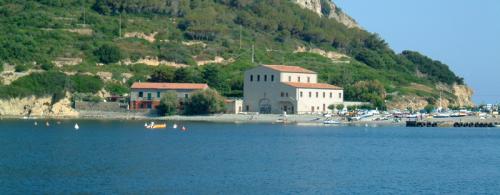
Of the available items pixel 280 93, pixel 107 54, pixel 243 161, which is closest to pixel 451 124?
pixel 280 93

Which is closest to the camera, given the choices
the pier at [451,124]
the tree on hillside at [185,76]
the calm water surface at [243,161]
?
the calm water surface at [243,161]

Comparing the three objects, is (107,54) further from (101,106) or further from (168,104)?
(168,104)

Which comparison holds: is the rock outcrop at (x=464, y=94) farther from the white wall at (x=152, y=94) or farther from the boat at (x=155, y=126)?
the boat at (x=155, y=126)

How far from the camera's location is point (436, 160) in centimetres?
5688

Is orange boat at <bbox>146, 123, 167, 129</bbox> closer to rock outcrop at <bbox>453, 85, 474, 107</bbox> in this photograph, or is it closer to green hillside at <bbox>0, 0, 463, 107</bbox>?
green hillside at <bbox>0, 0, 463, 107</bbox>

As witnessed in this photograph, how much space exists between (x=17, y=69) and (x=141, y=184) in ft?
213

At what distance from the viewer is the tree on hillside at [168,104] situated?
320 feet

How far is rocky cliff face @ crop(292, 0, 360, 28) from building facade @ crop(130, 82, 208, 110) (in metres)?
62.6

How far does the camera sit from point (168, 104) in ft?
320

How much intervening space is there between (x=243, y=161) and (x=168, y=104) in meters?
43.8

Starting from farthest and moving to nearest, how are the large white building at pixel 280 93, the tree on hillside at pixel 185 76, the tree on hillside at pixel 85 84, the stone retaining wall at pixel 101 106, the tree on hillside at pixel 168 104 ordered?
the tree on hillside at pixel 185 76 → the tree on hillside at pixel 85 84 → the stone retaining wall at pixel 101 106 → the large white building at pixel 280 93 → the tree on hillside at pixel 168 104

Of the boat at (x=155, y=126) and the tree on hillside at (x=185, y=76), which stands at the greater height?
the tree on hillside at (x=185, y=76)

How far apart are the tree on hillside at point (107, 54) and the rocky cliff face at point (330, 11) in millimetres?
51051

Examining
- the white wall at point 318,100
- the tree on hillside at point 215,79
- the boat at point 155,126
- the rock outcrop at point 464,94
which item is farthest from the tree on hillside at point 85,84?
the rock outcrop at point 464,94
